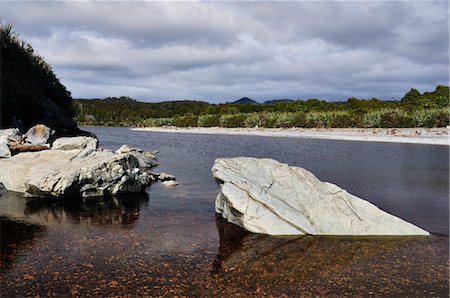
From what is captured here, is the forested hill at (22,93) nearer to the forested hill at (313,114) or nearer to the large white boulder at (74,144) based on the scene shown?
the large white boulder at (74,144)

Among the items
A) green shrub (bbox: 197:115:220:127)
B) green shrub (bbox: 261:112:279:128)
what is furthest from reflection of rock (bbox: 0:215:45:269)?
green shrub (bbox: 197:115:220:127)

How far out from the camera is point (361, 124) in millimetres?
76688

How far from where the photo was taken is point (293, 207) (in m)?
14.7

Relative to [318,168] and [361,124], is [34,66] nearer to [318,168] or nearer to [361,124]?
[318,168]

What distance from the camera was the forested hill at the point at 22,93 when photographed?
28609mm

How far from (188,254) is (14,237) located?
6.02 meters

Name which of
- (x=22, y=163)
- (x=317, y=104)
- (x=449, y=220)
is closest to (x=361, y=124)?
(x=317, y=104)

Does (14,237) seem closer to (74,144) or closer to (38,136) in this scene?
(74,144)

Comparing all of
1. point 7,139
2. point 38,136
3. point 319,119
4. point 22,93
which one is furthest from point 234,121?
point 7,139

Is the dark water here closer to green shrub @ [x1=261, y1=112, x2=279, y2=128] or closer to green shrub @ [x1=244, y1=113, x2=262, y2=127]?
green shrub @ [x1=261, y1=112, x2=279, y2=128]

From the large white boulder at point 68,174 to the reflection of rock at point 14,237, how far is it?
118 inches

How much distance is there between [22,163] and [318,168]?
21048 mm

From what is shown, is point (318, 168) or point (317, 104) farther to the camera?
point (317, 104)

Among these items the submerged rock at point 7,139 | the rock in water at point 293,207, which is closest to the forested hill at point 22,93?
the submerged rock at point 7,139
